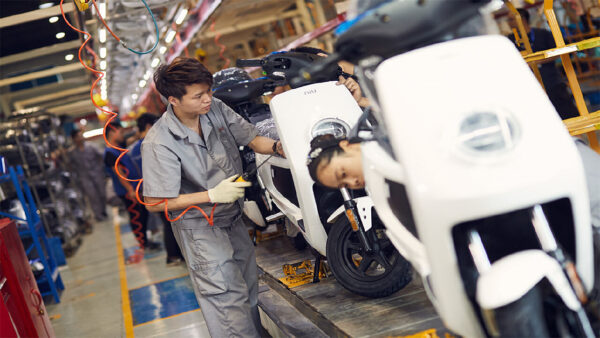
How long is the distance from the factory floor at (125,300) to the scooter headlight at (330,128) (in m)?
1.93

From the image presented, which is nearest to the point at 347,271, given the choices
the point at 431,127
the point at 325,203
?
the point at 325,203

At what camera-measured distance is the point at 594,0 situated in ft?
25.3

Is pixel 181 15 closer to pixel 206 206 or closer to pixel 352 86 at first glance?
pixel 352 86

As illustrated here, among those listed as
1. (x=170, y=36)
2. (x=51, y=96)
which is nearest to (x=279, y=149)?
(x=170, y=36)

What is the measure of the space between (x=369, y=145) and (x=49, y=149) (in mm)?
9306

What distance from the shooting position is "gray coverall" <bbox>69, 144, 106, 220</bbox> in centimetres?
1359

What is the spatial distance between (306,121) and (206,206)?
2.29 ft

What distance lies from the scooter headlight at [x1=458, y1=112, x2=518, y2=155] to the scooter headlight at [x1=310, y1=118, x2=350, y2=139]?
1677 mm

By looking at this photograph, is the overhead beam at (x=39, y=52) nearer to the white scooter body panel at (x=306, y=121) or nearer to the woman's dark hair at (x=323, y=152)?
the white scooter body panel at (x=306, y=121)

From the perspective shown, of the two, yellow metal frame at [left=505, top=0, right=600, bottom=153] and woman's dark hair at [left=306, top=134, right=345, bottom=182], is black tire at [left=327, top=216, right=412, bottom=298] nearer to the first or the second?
woman's dark hair at [left=306, top=134, right=345, bottom=182]

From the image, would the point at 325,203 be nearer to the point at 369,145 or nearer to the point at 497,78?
the point at 369,145

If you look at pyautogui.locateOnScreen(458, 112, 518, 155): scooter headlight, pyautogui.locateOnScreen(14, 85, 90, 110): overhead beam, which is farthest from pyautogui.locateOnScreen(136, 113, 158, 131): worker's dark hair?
pyautogui.locateOnScreen(14, 85, 90, 110): overhead beam

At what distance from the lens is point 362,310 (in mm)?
3010

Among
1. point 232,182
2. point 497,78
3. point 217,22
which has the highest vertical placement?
point 217,22
